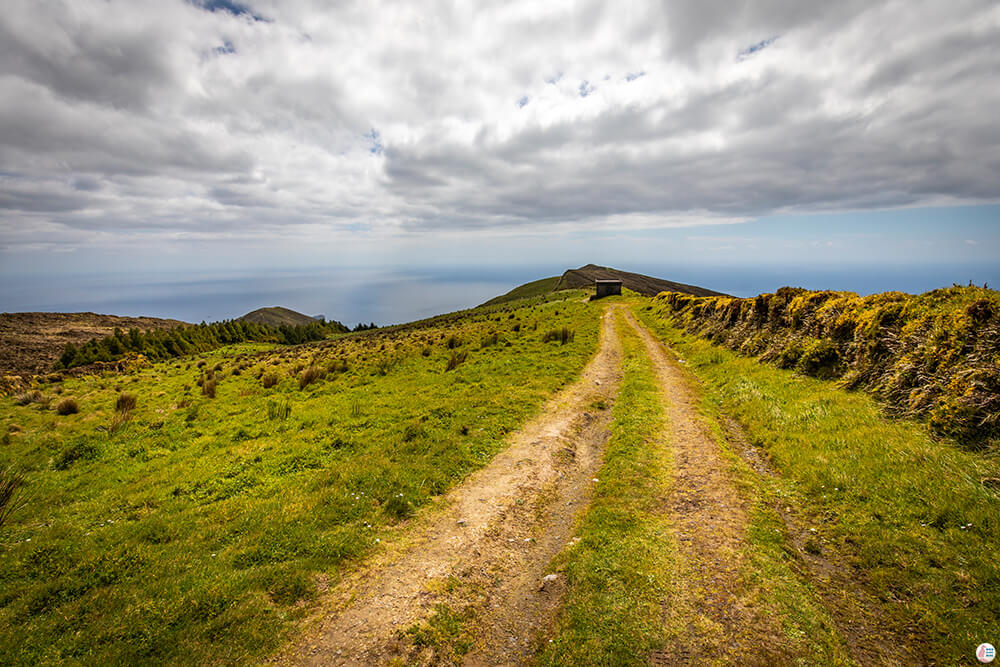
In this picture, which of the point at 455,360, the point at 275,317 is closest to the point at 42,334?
the point at 455,360

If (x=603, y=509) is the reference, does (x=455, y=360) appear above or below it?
above

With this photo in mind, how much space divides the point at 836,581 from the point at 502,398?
10938 millimetres

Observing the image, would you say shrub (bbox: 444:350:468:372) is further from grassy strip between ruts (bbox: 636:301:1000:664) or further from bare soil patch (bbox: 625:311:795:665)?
grassy strip between ruts (bbox: 636:301:1000:664)

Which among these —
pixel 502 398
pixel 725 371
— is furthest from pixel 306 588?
pixel 725 371

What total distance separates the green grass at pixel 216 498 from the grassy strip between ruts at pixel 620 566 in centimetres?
380

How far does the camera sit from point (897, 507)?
23.0 feet

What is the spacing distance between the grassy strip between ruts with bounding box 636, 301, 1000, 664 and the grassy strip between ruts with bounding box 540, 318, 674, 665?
1903 millimetres

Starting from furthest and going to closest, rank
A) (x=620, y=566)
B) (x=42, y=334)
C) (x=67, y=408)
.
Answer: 1. (x=42, y=334)
2. (x=67, y=408)
3. (x=620, y=566)

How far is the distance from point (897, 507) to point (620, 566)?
212 inches

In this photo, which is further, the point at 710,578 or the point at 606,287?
the point at 606,287

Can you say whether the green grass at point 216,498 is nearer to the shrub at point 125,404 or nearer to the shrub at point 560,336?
the shrub at point 125,404

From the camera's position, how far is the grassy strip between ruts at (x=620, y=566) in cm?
526

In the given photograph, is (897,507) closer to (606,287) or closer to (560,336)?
(560,336)

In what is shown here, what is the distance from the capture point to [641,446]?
438 inches
